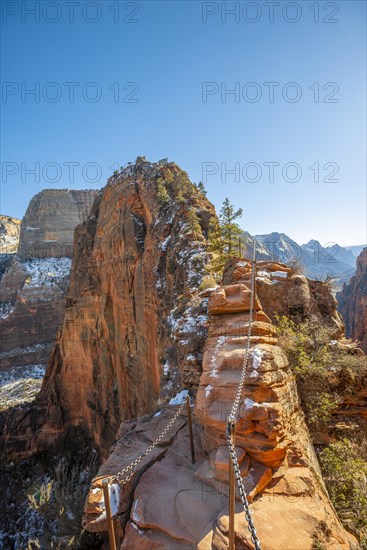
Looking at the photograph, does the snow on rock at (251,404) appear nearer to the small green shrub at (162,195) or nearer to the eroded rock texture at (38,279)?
the small green shrub at (162,195)

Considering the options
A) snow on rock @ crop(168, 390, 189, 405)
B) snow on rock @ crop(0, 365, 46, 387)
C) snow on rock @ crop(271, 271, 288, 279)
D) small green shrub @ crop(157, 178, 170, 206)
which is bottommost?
snow on rock @ crop(0, 365, 46, 387)

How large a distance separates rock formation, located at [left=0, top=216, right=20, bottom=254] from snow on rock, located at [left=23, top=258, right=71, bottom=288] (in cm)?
2945

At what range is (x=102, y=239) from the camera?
28.4 metres

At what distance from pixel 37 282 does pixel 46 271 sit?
6.57 metres

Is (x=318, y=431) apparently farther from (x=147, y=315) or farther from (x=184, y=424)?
(x=147, y=315)

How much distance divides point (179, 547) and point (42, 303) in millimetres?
77330

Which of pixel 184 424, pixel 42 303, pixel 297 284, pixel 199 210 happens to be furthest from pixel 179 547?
pixel 42 303

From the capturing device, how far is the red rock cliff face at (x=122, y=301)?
1722 cm

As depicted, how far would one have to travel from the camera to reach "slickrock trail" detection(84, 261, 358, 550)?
15.5 feet

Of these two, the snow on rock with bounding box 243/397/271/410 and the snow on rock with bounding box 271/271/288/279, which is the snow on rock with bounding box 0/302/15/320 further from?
the snow on rock with bounding box 243/397/271/410

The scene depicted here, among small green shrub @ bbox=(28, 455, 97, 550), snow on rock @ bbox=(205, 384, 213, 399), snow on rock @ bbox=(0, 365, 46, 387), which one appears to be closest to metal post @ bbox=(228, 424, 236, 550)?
snow on rock @ bbox=(205, 384, 213, 399)

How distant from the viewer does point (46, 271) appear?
83.5 meters

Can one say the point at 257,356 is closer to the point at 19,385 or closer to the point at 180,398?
the point at 180,398

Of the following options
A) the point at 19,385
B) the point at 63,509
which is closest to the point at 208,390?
the point at 63,509
